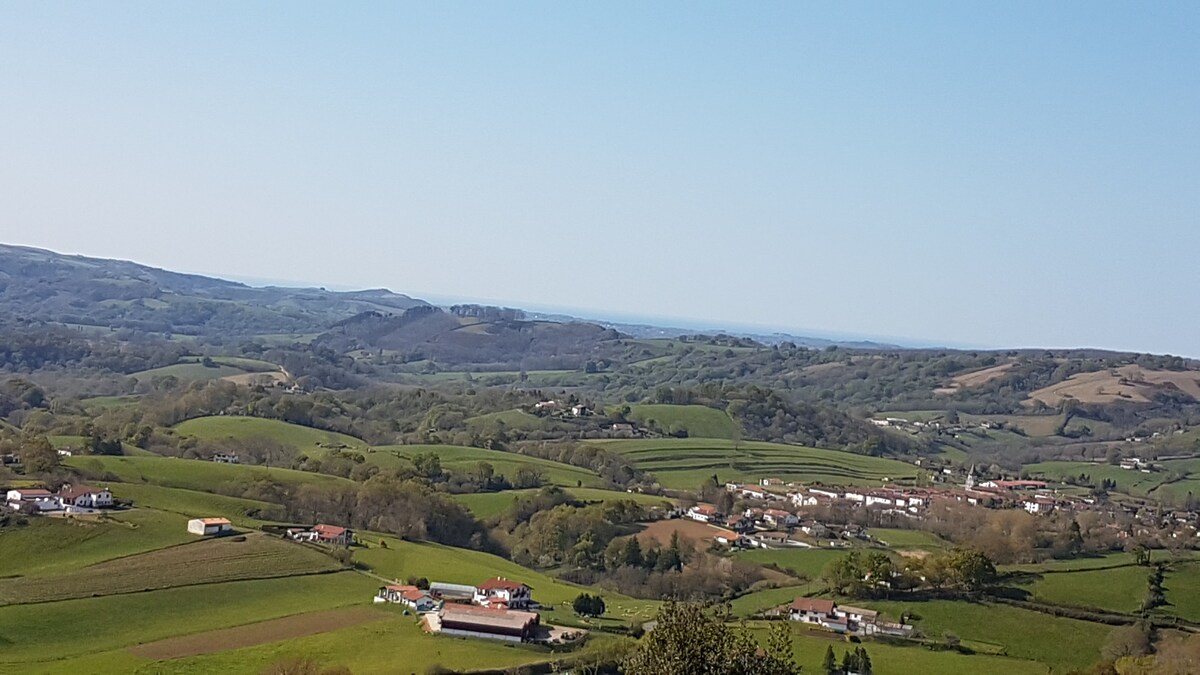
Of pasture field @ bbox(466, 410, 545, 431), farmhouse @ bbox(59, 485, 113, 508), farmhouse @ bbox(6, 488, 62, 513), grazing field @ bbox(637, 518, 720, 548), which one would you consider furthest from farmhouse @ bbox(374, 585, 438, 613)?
pasture field @ bbox(466, 410, 545, 431)

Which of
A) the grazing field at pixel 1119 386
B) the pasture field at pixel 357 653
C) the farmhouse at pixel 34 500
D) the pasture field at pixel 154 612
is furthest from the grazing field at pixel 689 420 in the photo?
the pasture field at pixel 357 653

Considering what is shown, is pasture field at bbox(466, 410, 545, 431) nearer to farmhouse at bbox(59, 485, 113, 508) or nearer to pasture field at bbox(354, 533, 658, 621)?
pasture field at bbox(354, 533, 658, 621)

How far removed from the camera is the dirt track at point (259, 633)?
46.1m

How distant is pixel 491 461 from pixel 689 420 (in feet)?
145

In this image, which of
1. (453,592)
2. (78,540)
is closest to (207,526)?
(78,540)

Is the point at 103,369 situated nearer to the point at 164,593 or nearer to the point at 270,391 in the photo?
the point at 270,391

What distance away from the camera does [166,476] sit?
79625 mm

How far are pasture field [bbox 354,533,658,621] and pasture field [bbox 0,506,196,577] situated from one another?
35.8 ft

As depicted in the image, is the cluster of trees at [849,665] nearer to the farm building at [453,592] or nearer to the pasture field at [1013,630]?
the pasture field at [1013,630]

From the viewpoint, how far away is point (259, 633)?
49625mm

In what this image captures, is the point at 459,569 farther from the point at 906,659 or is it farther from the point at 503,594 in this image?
the point at 906,659

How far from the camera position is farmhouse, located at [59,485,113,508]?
64.9 meters

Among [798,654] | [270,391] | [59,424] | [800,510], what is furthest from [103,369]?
[798,654]

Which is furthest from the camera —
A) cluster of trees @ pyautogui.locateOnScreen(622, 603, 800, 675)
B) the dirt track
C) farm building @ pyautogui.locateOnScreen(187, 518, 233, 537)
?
farm building @ pyautogui.locateOnScreen(187, 518, 233, 537)
